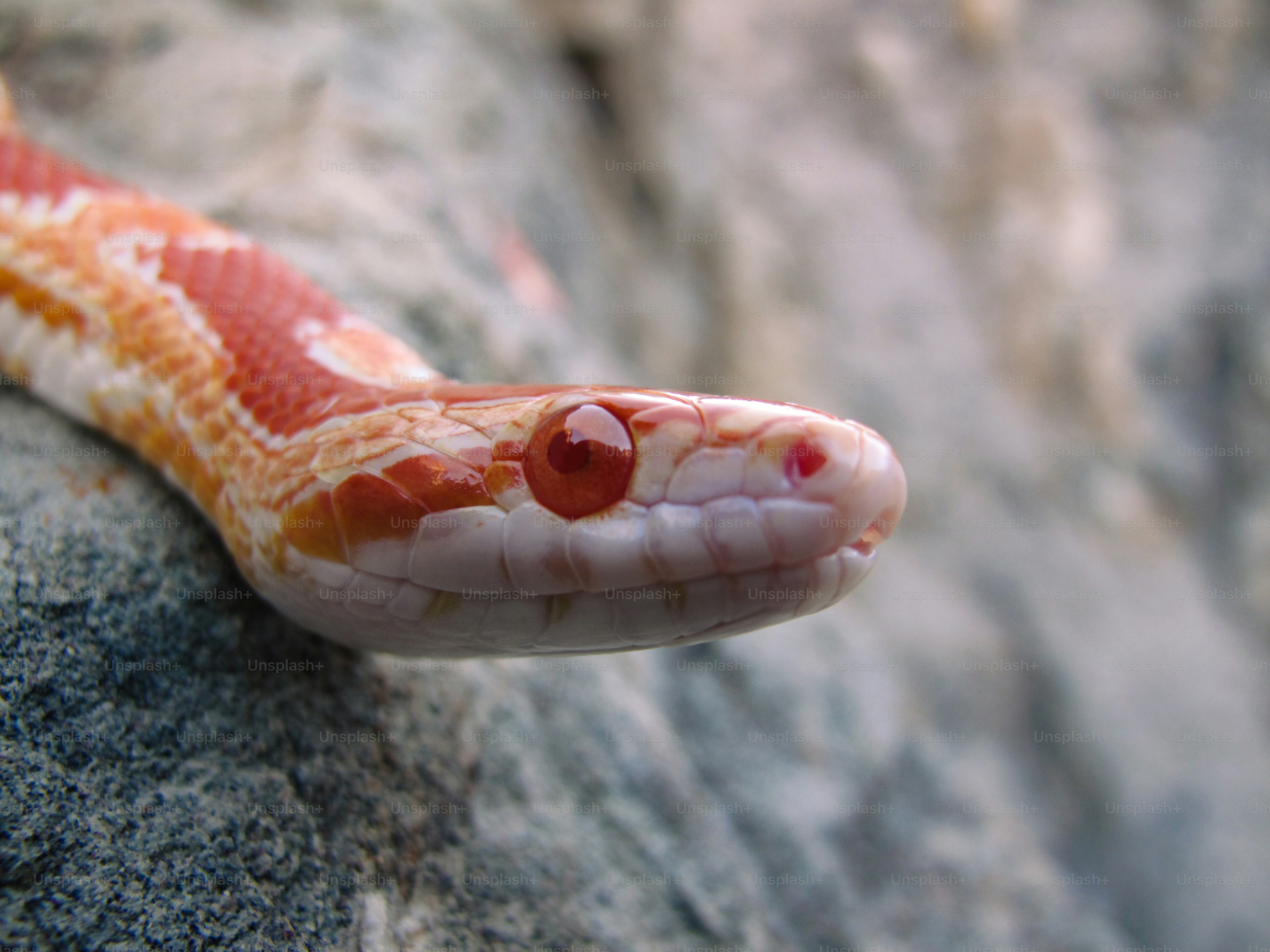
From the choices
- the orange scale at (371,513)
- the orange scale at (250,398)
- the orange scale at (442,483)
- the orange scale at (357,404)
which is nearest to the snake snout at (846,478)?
the orange scale at (442,483)

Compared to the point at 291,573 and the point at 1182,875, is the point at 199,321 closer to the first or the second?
the point at 291,573

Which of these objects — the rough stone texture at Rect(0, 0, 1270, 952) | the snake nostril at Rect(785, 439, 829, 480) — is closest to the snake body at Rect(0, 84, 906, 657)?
the snake nostril at Rect(785, 439, 829, 480)

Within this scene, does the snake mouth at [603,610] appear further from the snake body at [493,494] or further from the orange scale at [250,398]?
the orange scale at [250,398]

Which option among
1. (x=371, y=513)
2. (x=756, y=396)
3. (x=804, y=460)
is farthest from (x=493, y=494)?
(x=756, y=396)

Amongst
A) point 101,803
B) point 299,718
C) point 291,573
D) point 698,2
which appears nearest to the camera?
point 101,803

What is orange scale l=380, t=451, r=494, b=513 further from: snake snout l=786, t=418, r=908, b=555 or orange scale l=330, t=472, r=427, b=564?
snake snout l=786, t=418, r=908, b=555

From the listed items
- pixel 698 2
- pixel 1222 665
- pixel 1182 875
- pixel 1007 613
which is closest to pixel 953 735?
pixel 1007 613

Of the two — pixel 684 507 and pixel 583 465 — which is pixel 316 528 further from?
pixel 684 507
